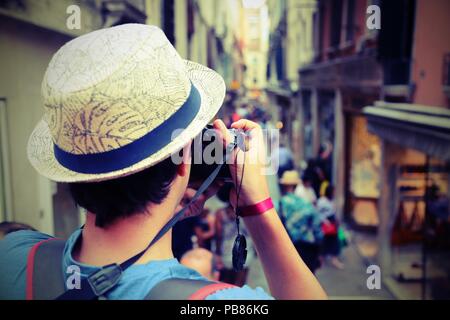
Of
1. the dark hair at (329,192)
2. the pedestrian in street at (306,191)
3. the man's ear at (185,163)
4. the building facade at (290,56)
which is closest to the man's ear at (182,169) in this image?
the man's ear at (185,163)

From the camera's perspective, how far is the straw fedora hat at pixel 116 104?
3.18 feet

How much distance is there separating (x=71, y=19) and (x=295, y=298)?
3.59 metres

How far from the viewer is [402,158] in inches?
265

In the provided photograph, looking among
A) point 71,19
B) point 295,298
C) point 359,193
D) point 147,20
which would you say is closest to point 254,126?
point 295,298

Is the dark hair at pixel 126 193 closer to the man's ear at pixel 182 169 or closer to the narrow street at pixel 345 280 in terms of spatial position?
the man's ear at pixel 182 169

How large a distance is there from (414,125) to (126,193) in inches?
184

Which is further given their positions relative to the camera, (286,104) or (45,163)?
(286,104)

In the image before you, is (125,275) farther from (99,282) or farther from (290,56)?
(290,56)

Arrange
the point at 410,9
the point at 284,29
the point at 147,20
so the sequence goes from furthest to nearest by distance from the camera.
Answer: the point at 284,29 → the point at 410,9 → the point at 147,20

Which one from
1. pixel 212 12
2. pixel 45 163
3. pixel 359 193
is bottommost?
pixel 359 193

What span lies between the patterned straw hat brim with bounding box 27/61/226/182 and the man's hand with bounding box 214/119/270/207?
0.30 ft

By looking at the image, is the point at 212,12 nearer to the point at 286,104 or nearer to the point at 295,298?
the point at 295,298

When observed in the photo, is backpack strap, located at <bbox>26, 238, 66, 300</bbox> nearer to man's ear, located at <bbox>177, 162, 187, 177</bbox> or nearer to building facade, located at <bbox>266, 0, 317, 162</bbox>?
man's ear, located at <bbox>177, 162, 187, 177</bbox>

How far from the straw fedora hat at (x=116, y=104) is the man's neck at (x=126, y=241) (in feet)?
0.40
